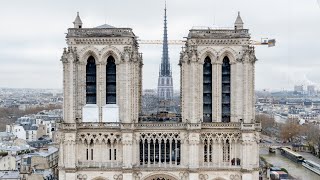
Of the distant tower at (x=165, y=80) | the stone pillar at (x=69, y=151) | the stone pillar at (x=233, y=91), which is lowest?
the stone pillar at (x=69, y=151)

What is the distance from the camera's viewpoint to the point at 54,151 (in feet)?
278

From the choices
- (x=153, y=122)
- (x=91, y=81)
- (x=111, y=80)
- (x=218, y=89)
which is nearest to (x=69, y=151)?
(x=91, y=81)

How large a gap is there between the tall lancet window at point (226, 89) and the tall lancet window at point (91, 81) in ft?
41.8

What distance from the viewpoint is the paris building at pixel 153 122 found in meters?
48.2

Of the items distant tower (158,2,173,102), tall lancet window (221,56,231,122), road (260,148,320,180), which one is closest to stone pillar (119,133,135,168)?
tall lancet window (221,56,231,122)

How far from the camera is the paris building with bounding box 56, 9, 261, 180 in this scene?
48188 mm

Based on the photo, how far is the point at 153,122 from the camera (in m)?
48.9

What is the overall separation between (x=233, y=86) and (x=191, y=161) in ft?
27.7

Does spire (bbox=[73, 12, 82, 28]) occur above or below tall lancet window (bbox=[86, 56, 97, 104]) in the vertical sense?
above

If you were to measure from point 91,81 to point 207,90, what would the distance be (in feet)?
38.0

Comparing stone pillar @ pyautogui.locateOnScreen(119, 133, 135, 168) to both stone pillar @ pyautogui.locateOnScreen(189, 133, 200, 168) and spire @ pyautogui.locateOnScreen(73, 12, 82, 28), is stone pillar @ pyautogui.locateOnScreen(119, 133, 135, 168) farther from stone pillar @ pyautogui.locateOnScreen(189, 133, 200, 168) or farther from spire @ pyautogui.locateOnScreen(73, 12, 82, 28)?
spire @ pyautogui.locateOnScreen(73, 12, 82, 28)

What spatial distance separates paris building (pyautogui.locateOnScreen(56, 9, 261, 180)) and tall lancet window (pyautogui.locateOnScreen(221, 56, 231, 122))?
575 mm

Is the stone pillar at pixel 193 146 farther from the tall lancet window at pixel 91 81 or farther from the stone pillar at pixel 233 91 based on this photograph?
the tall lancet window at pixel 91 81

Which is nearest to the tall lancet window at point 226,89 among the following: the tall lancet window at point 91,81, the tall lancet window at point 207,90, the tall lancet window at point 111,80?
the tall lancet window at point 207,90
